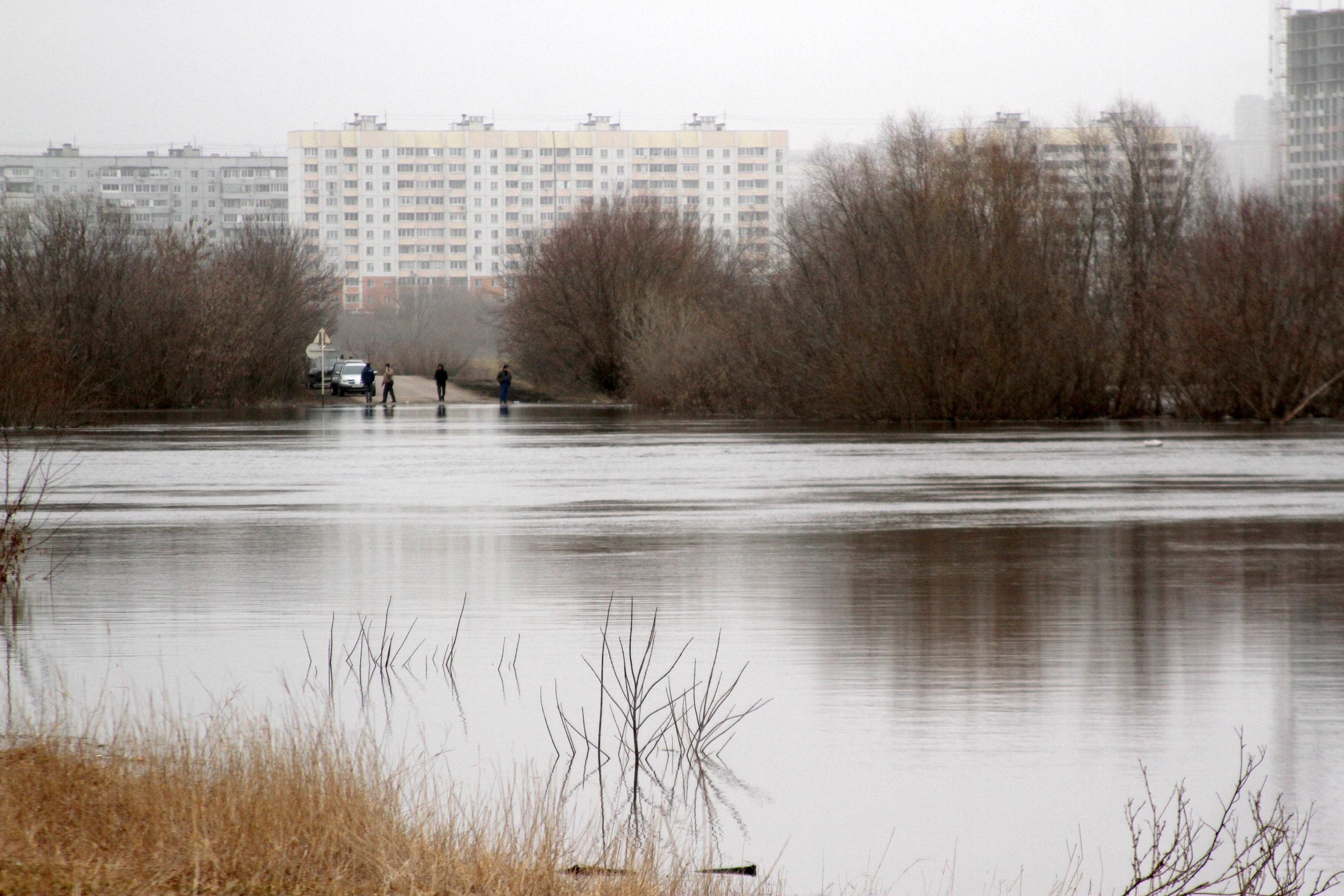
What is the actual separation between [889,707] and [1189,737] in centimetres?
155

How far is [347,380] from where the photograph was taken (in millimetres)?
82000

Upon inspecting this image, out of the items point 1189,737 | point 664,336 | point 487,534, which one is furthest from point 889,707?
point 664,336

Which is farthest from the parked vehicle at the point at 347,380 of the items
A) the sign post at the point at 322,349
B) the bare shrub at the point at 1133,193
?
the bare shrub at the point at 1133,193

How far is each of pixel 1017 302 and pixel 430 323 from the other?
436 feet

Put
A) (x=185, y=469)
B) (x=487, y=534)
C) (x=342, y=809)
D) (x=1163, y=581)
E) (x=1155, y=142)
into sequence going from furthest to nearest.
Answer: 1. (x=1155, y=142)
2. (x=185, y=469)
3. (x=487, y=534)
4. (x=1163, y=581)
5. (x=342, y=809)

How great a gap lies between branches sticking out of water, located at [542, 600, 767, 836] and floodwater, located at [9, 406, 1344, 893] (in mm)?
125

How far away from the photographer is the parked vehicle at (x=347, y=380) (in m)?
81.9

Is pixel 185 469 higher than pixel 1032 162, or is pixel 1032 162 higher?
pixel 1032 162

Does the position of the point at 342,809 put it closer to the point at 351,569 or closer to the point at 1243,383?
the point at 351,569

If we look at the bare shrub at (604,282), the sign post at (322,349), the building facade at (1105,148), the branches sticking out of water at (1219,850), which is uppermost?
the building facade at (1105,148)

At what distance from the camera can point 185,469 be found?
2827 centimetres

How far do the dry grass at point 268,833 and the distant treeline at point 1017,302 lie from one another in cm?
4193

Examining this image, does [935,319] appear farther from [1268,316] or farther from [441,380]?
[441,380]

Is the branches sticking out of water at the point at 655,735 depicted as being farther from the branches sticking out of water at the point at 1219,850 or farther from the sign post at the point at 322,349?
the sign post at the point at 322,349
